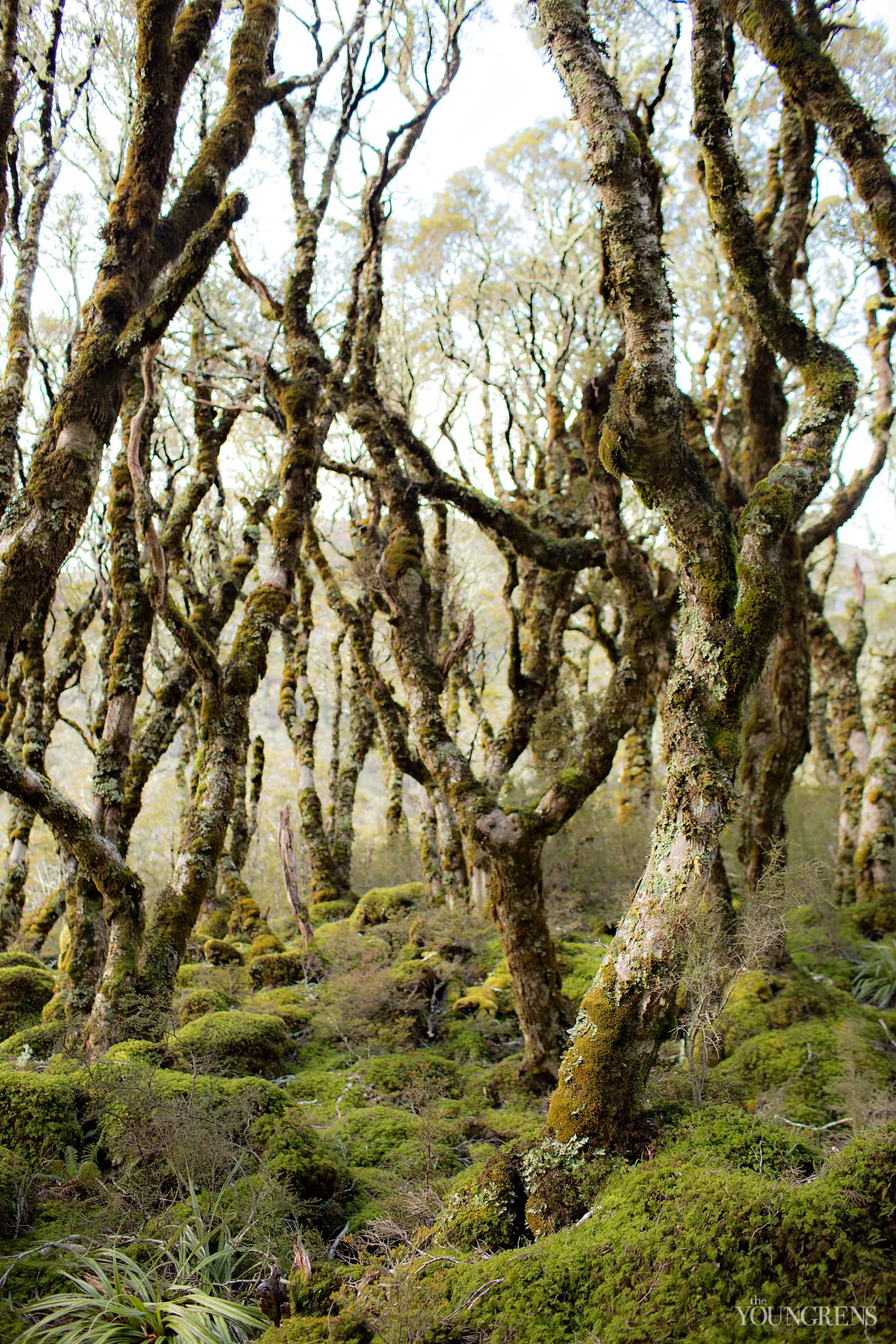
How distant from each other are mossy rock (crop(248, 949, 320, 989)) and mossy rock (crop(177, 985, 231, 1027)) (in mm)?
979

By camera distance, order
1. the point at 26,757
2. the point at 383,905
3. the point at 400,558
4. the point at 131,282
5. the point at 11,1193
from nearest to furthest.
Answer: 1. the point at 11,1193
2. the point at 131,282
3. the point at 400,558
4. the point at 26,757
5. the point at 383,905

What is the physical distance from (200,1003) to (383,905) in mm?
3368

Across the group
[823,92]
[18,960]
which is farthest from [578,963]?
[823,92]

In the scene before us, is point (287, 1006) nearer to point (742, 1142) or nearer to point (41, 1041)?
point (41, 1041)

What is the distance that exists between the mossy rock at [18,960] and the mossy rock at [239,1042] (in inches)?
121

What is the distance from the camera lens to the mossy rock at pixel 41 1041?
16.9 ft

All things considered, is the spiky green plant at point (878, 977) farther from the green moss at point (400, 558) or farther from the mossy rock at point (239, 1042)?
the green moss at point (400, 558)

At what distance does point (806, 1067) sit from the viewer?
490cm

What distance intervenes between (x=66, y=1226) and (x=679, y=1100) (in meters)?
2.68

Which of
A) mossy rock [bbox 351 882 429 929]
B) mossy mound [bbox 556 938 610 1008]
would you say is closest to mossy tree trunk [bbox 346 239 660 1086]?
mossy mound [bbox 556 938 610 1008]

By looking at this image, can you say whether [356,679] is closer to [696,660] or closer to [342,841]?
[342,841]

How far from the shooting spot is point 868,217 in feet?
14.3

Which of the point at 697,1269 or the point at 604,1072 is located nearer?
the point at 697,1269

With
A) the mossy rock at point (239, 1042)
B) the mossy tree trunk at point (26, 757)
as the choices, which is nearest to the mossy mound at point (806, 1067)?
the mossy rock at point (239, 1042)
